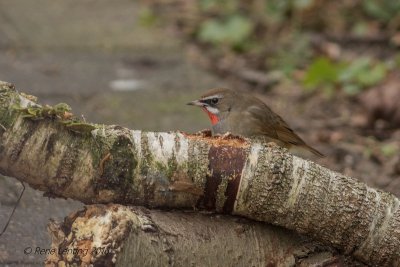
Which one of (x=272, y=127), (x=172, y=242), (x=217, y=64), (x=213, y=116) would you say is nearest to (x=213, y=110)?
(x=213, y=116)

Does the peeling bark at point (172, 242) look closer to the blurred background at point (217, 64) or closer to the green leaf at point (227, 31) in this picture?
the blurred background at point (217, 64)

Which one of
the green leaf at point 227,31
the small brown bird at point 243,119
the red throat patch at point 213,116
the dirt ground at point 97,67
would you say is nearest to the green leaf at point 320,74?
the dirt ground at point 97,67

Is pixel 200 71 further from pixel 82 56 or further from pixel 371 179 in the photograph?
pixel 371 179

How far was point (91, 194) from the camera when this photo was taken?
11.0 ft

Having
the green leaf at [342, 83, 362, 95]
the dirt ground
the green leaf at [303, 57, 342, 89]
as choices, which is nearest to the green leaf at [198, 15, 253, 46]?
the dirt ground

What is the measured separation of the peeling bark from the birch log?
6 cm

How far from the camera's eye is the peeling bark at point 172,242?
A: 3182mm

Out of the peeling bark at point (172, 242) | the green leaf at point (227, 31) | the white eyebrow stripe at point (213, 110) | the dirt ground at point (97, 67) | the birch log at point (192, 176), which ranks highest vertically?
the green leaf at point (227, 31)

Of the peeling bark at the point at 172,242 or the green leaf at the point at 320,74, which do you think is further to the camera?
the green leaf at the point at 320,74

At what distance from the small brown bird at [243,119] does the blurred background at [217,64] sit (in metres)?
0.52

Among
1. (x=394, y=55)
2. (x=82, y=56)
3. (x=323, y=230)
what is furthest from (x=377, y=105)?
(x=323, y=230)

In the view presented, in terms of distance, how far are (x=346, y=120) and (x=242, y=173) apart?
13.0ft

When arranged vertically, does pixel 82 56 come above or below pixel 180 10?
below

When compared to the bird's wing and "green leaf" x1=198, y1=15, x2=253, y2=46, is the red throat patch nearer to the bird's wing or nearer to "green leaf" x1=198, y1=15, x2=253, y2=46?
the bird's wing
